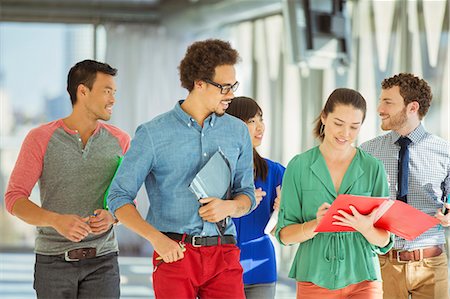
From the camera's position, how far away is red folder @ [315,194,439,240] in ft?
8.97

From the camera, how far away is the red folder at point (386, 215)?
2.73 meters

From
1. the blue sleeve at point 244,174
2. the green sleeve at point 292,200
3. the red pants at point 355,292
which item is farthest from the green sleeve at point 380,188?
the blue sleeve at point 244,174

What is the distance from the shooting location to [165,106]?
10.5 meters

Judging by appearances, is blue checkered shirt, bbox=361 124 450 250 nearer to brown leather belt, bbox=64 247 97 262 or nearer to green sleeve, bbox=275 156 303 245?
green sleeve, bbox=275 156 303 245

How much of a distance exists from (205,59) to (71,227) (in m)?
0.86

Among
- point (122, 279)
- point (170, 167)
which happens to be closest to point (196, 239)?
point (170, 167)

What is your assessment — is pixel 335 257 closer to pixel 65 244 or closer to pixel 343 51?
pixel 65 244

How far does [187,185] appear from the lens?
2.74 m

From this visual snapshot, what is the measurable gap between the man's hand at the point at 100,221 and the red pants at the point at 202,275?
409mm

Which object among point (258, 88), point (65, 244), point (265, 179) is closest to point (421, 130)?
point (265, 179)

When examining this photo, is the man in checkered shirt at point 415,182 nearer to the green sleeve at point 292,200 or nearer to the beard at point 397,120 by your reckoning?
the beard at point 397,120

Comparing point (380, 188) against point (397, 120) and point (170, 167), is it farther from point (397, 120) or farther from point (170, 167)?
point (170, 167)

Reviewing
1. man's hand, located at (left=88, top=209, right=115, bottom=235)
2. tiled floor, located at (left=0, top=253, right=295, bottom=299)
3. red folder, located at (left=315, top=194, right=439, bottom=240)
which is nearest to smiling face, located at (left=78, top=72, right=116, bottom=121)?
man's hand, located at (left=88, top=209, right=115, bottom=235)

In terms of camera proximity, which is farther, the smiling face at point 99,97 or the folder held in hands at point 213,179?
the smiling face at point 99,97
